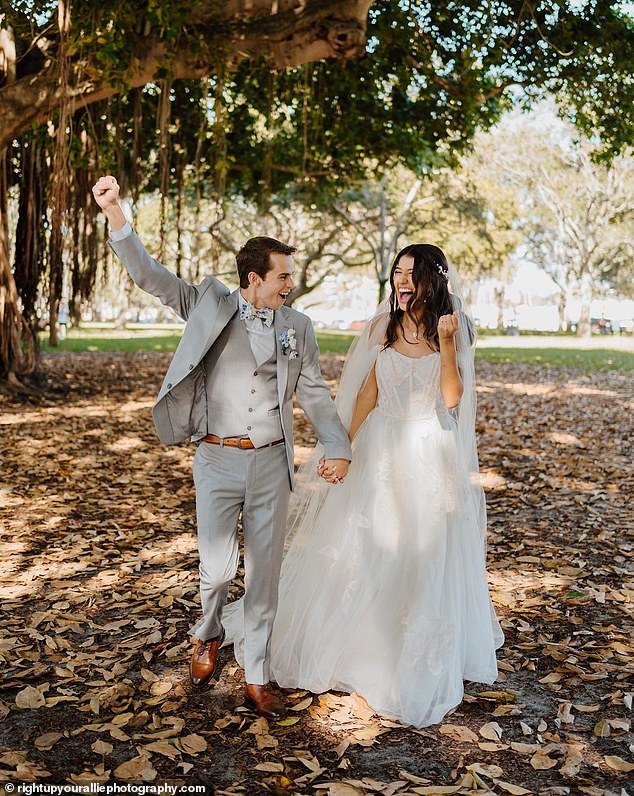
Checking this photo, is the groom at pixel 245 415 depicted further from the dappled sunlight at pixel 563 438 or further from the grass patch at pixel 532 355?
the grass patch at pixel 532 355

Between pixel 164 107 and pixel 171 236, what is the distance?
4009 centimetres

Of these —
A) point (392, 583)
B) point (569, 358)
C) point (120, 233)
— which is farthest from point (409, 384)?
point (569, 358)

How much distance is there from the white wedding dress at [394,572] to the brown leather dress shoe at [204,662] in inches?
10.9

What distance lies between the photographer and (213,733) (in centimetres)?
349

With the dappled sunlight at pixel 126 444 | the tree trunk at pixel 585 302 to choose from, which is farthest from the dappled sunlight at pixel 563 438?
the tree trunk at pixel 585 302

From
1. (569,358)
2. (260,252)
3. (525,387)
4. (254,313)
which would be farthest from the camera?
(569,358)

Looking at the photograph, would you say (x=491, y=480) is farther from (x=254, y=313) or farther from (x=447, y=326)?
(x=254, y=313)

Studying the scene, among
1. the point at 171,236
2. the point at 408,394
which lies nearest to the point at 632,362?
the point at 408,394

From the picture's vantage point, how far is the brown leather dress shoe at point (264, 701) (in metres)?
3.64

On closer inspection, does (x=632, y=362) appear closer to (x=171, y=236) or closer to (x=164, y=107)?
(x=164, y=107)

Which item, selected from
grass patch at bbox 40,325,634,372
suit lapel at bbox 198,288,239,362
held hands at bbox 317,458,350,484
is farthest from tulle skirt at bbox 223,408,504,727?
grass patch at bbox 40,325,634,372

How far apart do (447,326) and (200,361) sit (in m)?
1.14

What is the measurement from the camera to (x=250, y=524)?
12.1 feet

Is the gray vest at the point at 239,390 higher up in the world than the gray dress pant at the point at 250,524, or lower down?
higher up
